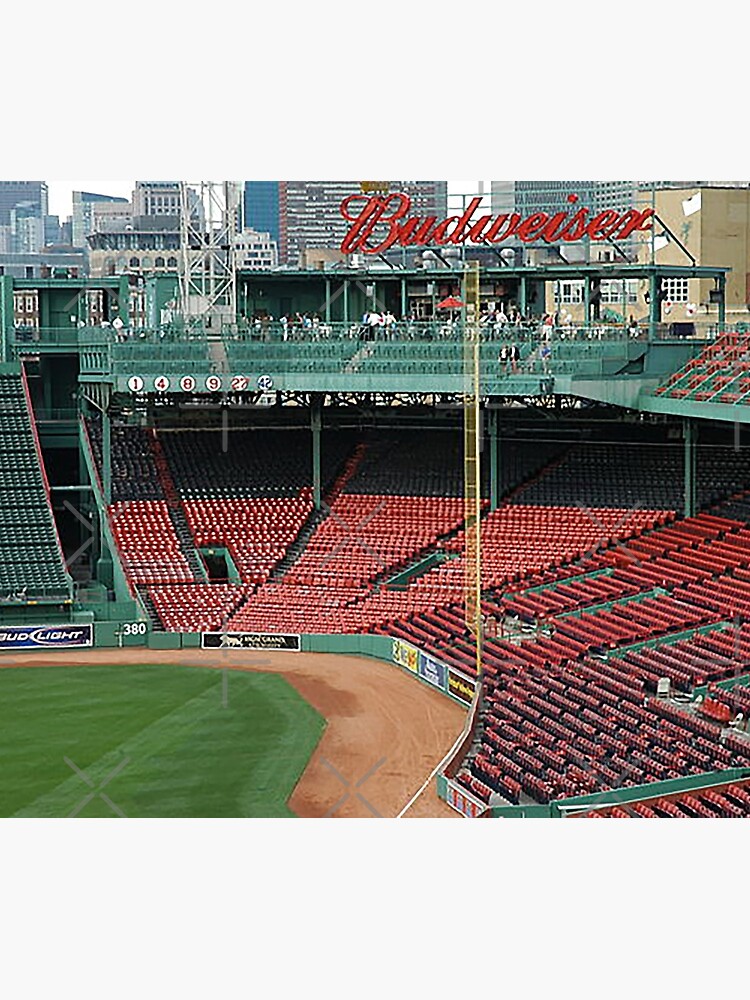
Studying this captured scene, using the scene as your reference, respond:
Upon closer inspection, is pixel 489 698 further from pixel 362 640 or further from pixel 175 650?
pixel 175 650

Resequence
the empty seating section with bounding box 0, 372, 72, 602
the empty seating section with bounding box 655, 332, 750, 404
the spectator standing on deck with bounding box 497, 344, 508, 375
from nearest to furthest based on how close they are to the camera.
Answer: the empty seating section with bounding box 655, 332, 750, 404, the empty seating section with bounding box 0, 372, 72, 602, the spectator standing on deck with bounding box 497, 344, 508, 375

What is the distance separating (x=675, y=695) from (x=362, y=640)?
1181 centimetres

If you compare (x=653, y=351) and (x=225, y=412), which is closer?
(x=653, y=351)

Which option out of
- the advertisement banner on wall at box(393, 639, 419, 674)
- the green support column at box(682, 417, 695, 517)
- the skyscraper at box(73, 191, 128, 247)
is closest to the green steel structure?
the green support column at box(682, 417, 695, 517)

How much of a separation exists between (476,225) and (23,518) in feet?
54.6

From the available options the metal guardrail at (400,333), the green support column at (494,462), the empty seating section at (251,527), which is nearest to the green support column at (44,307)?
the metal guardrail at (400,333)

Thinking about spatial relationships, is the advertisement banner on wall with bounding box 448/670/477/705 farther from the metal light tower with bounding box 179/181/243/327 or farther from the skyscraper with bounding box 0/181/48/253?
the skyscraper with bounding box 0/181/48/253

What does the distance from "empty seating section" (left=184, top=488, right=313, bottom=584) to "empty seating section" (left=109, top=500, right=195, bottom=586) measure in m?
0.87

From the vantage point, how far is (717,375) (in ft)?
149

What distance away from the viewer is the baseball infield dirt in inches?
1239

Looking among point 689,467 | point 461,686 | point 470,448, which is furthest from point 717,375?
point 461,686

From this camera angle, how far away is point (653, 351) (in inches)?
1953

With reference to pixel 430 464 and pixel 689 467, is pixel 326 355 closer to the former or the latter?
pixel 430 464

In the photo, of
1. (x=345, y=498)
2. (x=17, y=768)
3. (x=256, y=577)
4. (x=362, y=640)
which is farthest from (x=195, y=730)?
(x=345, y=498)
